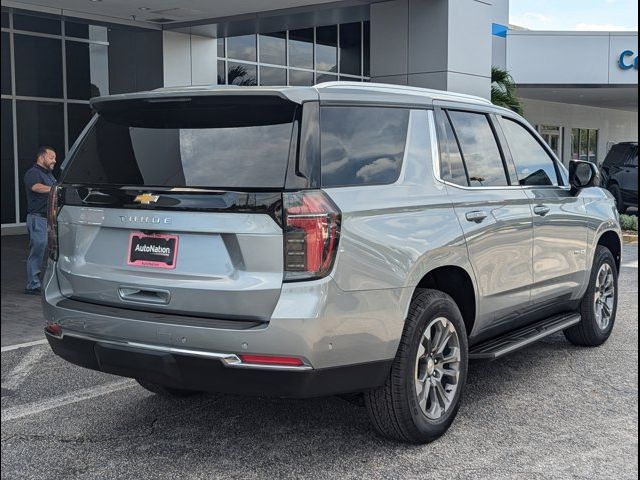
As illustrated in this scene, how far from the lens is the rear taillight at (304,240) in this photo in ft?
11.8

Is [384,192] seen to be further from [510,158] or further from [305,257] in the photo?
[510,158]

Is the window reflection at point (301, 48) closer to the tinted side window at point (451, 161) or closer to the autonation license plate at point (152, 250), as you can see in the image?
the tinted side window at point (451, 161)

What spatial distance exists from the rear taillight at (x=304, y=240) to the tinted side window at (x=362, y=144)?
0.66 feet

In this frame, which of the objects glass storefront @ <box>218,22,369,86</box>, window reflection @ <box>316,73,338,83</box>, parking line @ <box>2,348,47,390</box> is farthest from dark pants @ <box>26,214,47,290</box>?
window reflection @ <box>316,73,338,83</box>

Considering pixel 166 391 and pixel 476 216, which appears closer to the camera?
pixel 476 216

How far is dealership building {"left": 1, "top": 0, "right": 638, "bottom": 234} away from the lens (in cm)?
1266

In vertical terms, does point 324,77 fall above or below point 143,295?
above

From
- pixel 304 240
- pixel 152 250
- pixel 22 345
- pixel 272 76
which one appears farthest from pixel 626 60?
pixel 152 250

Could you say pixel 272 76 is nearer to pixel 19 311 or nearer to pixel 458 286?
pixel 19 311

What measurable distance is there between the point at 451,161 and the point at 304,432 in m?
1.79

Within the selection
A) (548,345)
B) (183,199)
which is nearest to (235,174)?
(183,199)

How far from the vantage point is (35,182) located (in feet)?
30.7

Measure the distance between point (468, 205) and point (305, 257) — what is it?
4.73 feet

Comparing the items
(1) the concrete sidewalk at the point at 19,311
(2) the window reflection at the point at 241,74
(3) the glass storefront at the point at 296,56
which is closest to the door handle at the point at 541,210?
(1) the concrete sidewalk at the point at 19,311
